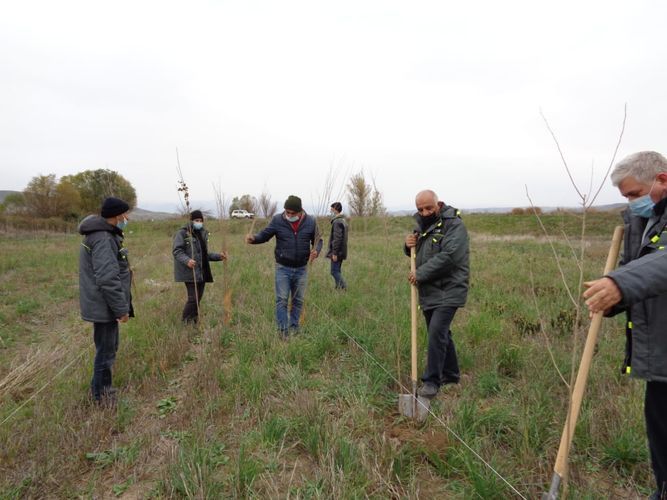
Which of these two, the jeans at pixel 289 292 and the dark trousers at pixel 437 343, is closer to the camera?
the dark trousers at pixel 437 343

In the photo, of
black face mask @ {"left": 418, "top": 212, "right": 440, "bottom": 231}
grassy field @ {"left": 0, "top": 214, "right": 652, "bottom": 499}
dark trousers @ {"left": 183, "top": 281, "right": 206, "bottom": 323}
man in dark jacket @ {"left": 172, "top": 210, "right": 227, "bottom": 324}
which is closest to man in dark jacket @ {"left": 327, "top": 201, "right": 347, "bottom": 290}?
grassy field @ {"left": 0, "top": 214, "right": 652, "bottom": 499}

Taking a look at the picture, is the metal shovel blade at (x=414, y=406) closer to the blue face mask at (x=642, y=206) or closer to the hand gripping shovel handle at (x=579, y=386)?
the hand gripping shovel handle at (x=579, y=386)

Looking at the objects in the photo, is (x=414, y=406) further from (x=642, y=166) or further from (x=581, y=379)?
(x=642, y=166)

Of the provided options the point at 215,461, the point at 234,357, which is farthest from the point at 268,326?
the point at 215,461

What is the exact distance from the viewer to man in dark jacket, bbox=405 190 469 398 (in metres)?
3.28

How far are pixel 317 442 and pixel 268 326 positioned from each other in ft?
7.86

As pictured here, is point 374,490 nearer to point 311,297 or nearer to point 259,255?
point 311,297

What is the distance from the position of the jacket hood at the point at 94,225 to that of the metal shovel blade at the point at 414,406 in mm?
2947

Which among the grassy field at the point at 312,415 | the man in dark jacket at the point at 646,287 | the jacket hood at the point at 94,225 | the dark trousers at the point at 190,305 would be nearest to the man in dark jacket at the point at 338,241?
the grassy field at the point at 312,415

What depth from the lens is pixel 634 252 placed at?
198cm

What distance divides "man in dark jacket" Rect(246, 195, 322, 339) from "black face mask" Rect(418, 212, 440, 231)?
6.08ft

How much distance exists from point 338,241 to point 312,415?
14.7ft

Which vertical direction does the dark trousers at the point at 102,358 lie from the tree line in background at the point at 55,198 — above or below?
below

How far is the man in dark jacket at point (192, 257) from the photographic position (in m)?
5.08
